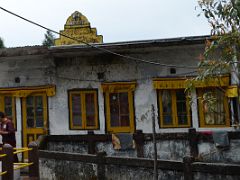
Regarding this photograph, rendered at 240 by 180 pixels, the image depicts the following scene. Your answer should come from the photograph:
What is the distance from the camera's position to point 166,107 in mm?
13086

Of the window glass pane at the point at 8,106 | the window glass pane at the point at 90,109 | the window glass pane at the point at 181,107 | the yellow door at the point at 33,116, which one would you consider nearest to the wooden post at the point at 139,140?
the window glass pane at the point at 181,107

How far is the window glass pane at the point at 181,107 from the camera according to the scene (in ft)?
42.4

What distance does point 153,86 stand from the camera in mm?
13055

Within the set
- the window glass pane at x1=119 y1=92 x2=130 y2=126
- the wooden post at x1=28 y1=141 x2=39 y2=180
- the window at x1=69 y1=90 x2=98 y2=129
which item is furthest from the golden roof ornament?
the wooden post at x1=28 y1=141 x2=39 y2=180

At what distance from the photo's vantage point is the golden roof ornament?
14.5m

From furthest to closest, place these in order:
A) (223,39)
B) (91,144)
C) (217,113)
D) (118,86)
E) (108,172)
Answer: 1. (118,86)
2. (217,113)
3. (91,144)
4. (108,172)
5. (223,39)

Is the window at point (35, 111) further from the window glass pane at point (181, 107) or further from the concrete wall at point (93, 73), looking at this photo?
the window glass pane at point (181, 107)

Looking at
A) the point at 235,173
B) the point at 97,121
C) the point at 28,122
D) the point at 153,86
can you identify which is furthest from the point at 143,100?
the point at 235,173

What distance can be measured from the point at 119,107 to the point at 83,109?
1.27 m

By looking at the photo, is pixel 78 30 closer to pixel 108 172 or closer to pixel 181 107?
pixel 181 107

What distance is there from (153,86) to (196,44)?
2.01 metres

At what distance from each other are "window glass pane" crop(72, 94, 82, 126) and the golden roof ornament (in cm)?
218

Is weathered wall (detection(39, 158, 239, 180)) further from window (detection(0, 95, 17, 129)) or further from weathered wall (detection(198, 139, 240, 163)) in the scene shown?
window (detection(0, 95, 17, 129))

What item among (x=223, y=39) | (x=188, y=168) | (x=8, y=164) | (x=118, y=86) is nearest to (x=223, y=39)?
(x=223, y=39)
